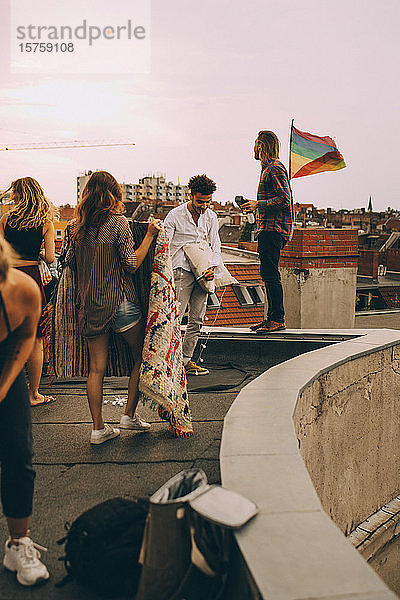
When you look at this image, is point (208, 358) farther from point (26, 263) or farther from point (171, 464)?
point (171, 464)

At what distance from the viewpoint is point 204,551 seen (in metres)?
2.91

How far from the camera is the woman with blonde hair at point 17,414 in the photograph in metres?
2.92

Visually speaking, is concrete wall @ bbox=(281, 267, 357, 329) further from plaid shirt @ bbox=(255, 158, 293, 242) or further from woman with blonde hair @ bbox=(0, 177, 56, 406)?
woman with blonde hair @ bbox=(0, 177, 56, 406)

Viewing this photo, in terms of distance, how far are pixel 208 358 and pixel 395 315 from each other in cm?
1470

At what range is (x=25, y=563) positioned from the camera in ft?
10.8

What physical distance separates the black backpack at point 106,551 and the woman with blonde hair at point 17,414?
0.19 m

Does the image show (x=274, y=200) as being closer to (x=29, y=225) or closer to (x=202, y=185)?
(x=202, y=185)

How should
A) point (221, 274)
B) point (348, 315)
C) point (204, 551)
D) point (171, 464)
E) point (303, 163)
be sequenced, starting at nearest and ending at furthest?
1. point (204, 551)
2. point (171, 464)
3. point (221, 274)
4. point (303, 163)
5. point (348, 315)

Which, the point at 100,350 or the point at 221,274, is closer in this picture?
the point at 100,350

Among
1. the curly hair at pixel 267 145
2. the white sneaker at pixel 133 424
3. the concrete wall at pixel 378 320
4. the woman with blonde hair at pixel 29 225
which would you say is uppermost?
the curly hair at pixel 267 145

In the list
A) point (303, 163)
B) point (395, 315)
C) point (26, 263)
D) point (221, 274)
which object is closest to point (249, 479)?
point (26, 263)

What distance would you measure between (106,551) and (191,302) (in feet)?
15.0

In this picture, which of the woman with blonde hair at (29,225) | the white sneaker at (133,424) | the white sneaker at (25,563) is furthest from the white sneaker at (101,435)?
the white sneaker at (25,563)

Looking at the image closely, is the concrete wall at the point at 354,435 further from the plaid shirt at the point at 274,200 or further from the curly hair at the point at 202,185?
the curly hair at the point at 202,185
